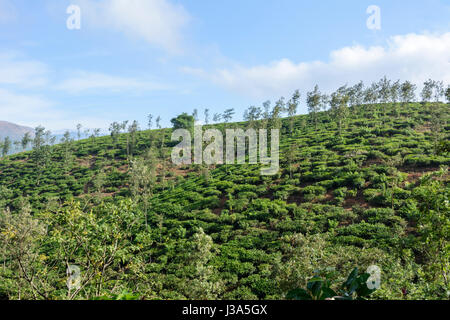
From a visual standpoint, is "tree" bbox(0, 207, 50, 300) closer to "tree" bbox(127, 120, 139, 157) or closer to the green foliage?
the green foliage

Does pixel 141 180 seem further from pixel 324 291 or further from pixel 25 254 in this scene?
pixel 324 291

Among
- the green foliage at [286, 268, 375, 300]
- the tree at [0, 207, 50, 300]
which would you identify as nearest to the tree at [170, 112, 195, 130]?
the tree at [0, 207, 50, 300]

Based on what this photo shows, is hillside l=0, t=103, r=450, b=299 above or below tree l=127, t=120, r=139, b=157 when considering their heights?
below

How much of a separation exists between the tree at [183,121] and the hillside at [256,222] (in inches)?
934

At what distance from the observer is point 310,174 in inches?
1385

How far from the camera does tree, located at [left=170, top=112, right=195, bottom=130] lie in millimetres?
83875

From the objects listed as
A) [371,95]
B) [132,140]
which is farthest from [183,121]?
[371,95]

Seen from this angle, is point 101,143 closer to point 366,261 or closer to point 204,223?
point 204,223

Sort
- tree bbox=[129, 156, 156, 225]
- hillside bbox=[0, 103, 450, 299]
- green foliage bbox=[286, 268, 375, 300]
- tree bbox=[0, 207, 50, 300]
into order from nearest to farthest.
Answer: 1. green foliage bbox=[286, 268, 375, 300]
2. tree bbox=[0, 207, 50, 300]
3. hillside bbox=[0, 103, 450, 299]
4. tree bbox=[129, 156, 156, 225]

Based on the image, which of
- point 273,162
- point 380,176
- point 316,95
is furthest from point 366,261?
point 316,95

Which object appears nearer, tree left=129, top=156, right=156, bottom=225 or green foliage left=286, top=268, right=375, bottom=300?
green foliage left=286, top=268, right=375, bottom=300

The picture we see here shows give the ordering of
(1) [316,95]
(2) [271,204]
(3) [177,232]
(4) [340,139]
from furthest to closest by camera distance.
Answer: (1) [316,95] < (4) [340,139] < (2) [271,204] < (3) [177,232]

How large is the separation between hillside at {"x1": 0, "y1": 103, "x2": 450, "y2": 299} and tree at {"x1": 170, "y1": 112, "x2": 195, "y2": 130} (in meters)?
23.7
